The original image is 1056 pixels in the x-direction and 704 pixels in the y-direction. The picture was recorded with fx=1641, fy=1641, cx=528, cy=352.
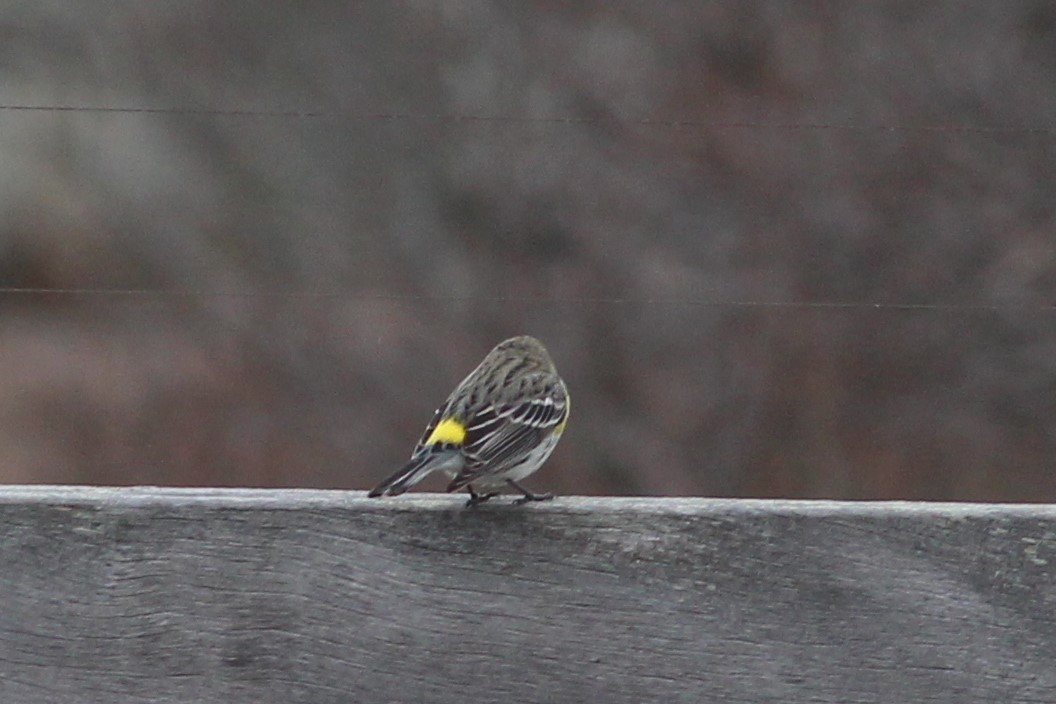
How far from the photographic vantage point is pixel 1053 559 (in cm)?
213

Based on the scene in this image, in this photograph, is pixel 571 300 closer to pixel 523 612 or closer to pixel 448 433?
pixel 448 433

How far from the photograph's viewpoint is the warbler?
10.9 ft

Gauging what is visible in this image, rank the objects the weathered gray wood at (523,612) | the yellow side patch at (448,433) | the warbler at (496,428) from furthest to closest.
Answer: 1. the yellow side patch at (448,433)
2. the warbler at (496,428)
3. the weathered gray wood at (523,612)

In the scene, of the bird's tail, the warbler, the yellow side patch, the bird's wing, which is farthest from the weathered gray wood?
the yellow side patch

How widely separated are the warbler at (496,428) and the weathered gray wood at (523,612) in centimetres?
75

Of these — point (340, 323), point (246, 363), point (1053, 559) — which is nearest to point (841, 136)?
point (340, 323)

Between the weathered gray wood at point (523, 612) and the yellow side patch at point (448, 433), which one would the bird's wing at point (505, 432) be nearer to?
the yellow side patch at point (448, 433)

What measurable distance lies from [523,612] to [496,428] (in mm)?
1432

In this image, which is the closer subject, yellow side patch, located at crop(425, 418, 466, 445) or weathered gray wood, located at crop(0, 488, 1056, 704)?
weathered gray wood, located at crop(0, 488, 1056, 704)

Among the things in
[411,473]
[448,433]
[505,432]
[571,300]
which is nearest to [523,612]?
[411,473]

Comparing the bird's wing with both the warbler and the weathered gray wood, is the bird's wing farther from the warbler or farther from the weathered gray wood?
the weathered gray wood

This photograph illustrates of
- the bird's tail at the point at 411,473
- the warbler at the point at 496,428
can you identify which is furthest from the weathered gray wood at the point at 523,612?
the warbler at the point at 496,428

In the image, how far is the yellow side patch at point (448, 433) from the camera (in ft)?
11.2

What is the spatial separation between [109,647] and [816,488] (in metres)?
5.37
